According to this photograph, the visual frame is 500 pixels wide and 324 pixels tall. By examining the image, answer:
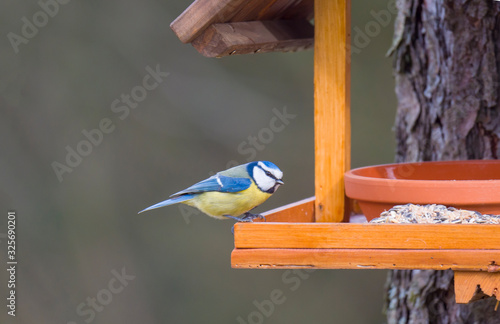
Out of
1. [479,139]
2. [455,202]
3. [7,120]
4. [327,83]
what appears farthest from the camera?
[7,120]

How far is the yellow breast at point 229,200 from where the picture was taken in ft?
7.98

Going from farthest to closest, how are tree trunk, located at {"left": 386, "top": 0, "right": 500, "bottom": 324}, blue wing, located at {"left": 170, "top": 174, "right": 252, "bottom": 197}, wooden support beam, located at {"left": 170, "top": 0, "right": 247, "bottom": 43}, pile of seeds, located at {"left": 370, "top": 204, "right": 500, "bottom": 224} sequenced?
1. tree trunk, located at {"left": 386, "top": 0, "right": 500, "bottom": 324}
2. blue wing, located at {"left": 170, "top": 174, "right": 252, "bottom": 197}
3. wooden support beam, located at {"left": 170, "top": 0, "right": 247, "bottom": 43}
4. pile of seeds, located at {"left": 370, "top": 204, "right": 500, "bottom": 224}

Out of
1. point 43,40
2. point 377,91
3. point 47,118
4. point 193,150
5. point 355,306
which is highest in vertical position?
point 43,40

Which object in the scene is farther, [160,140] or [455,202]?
[160,140]

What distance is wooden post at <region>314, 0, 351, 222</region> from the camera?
2.29 meters

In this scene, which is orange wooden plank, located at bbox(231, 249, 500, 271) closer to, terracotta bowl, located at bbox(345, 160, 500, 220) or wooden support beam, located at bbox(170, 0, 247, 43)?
terracotta bowl, located at bbox(345, 160, 500, 220)

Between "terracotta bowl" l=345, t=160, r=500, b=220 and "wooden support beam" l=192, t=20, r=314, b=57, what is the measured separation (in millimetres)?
568

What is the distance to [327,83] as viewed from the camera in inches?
91.7

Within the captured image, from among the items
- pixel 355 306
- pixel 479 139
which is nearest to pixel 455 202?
pixel 479 139

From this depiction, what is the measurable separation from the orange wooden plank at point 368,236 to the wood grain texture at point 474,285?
7 centimetres

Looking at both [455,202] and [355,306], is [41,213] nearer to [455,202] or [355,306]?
[355,306]

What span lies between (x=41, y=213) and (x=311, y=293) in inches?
96.5

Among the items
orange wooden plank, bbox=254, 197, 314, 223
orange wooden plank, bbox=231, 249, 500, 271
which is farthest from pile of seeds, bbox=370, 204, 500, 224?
orange wooden plank, bbox=254, 197, 314, 223

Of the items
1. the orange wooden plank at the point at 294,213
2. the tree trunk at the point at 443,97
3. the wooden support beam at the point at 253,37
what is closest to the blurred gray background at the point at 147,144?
the tree trunk at the point at 443,97
